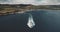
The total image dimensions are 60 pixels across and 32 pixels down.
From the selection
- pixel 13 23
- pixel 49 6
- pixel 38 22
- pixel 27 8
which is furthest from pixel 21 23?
pixel 49 6

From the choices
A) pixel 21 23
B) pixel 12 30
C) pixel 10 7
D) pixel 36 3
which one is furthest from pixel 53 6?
pixel 12 30

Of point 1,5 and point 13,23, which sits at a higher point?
point 1,5

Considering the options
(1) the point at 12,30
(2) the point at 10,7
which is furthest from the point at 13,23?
(2) the point at 10,7

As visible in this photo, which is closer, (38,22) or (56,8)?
(56,8)

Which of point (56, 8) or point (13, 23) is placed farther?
point (13, 23)

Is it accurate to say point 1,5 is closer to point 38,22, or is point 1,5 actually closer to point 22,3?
point 22,3

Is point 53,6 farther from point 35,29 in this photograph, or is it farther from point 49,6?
point 35,29

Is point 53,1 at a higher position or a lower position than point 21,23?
higher
